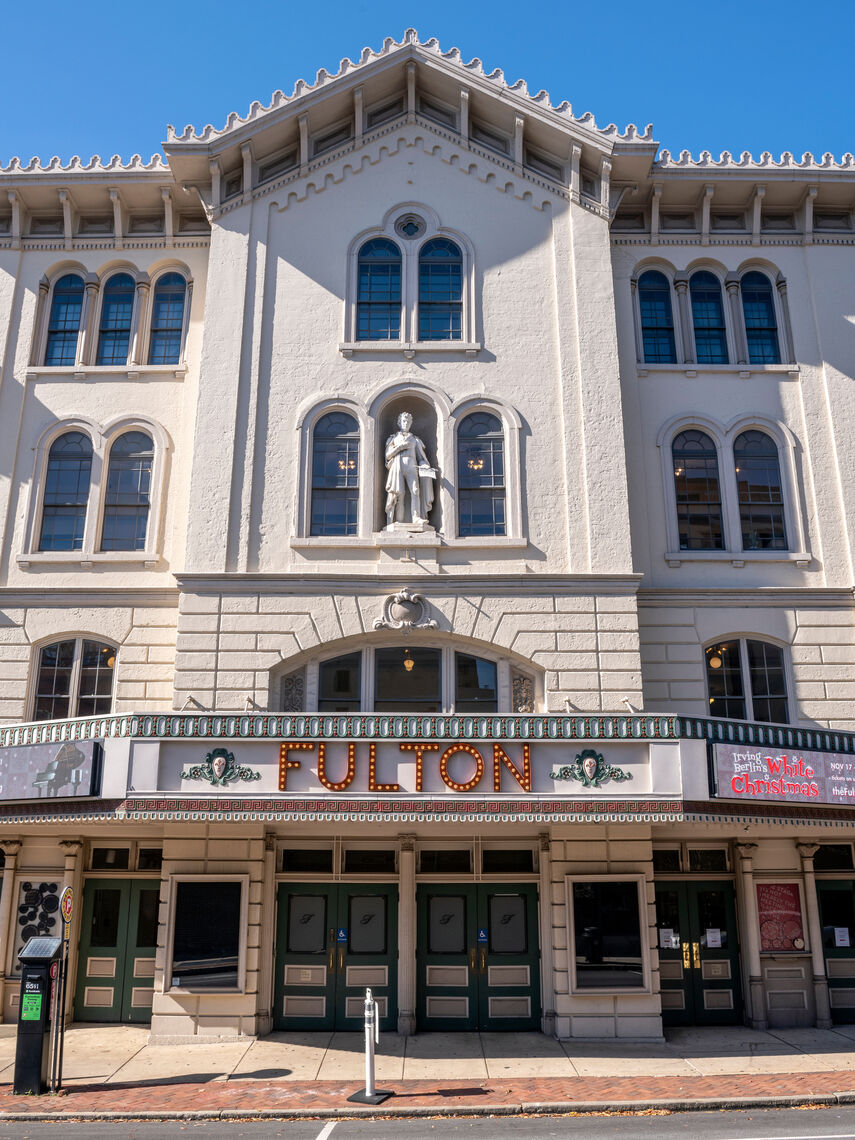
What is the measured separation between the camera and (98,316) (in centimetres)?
2106

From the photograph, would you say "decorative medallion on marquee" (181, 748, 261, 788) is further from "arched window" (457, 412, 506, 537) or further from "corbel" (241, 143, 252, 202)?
"corbel" (241, 143, 252, 202)

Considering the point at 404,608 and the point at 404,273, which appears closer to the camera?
the point at 404,608

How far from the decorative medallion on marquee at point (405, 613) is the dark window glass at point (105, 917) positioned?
24.0ft

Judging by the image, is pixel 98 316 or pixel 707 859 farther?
pixel 98 316

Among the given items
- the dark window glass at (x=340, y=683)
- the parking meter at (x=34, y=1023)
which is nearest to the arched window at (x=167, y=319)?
the dark window glass at (x=340, y=683)

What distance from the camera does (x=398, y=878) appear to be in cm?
1767

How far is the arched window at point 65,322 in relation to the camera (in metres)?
20.9

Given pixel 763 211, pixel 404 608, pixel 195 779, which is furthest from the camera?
pixel 763 211

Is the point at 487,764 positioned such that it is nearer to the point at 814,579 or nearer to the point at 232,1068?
the point at 232,1068

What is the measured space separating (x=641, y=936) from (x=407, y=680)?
614 cm

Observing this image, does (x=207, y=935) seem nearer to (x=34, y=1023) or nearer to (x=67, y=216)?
(x=34, y=1023)

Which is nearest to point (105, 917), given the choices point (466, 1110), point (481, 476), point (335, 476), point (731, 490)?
point (466, 1110)

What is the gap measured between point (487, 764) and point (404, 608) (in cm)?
370

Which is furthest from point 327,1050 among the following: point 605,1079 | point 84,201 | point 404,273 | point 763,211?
point 763,211
